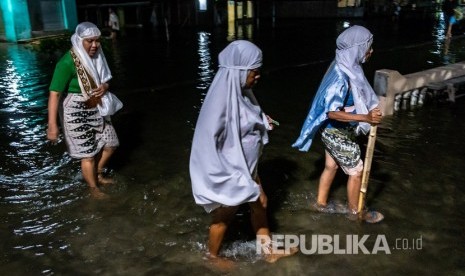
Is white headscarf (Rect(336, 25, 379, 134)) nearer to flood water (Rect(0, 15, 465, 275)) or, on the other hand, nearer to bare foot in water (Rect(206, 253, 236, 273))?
flood water (Rect(0, 15, 465, 275))

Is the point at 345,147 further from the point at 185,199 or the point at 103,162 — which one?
the point at 103,162

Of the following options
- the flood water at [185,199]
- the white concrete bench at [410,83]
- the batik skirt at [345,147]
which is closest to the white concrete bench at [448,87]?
the white concrete bench at [410,83]

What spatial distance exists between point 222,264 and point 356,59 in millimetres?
2258

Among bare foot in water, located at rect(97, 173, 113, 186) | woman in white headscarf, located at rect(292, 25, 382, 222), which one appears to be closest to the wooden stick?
woman in white headscarf, located at rect(292, 25, 382, 222)

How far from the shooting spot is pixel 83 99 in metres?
4.42

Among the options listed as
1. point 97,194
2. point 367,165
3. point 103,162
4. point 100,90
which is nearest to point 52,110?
point 100,90

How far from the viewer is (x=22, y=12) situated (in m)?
18.7

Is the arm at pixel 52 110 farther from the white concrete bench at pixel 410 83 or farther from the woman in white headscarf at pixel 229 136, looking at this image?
the white concrete bench at pixel 410 83

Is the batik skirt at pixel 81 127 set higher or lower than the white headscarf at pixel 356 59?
lower

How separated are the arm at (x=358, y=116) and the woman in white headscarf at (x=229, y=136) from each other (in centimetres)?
78

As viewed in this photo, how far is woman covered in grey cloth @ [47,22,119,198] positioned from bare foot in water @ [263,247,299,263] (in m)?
2.26

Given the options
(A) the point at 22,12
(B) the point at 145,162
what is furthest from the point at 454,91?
(A) the point at 22,12

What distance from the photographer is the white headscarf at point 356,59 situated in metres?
3.67

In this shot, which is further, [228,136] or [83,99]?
[83,99]
